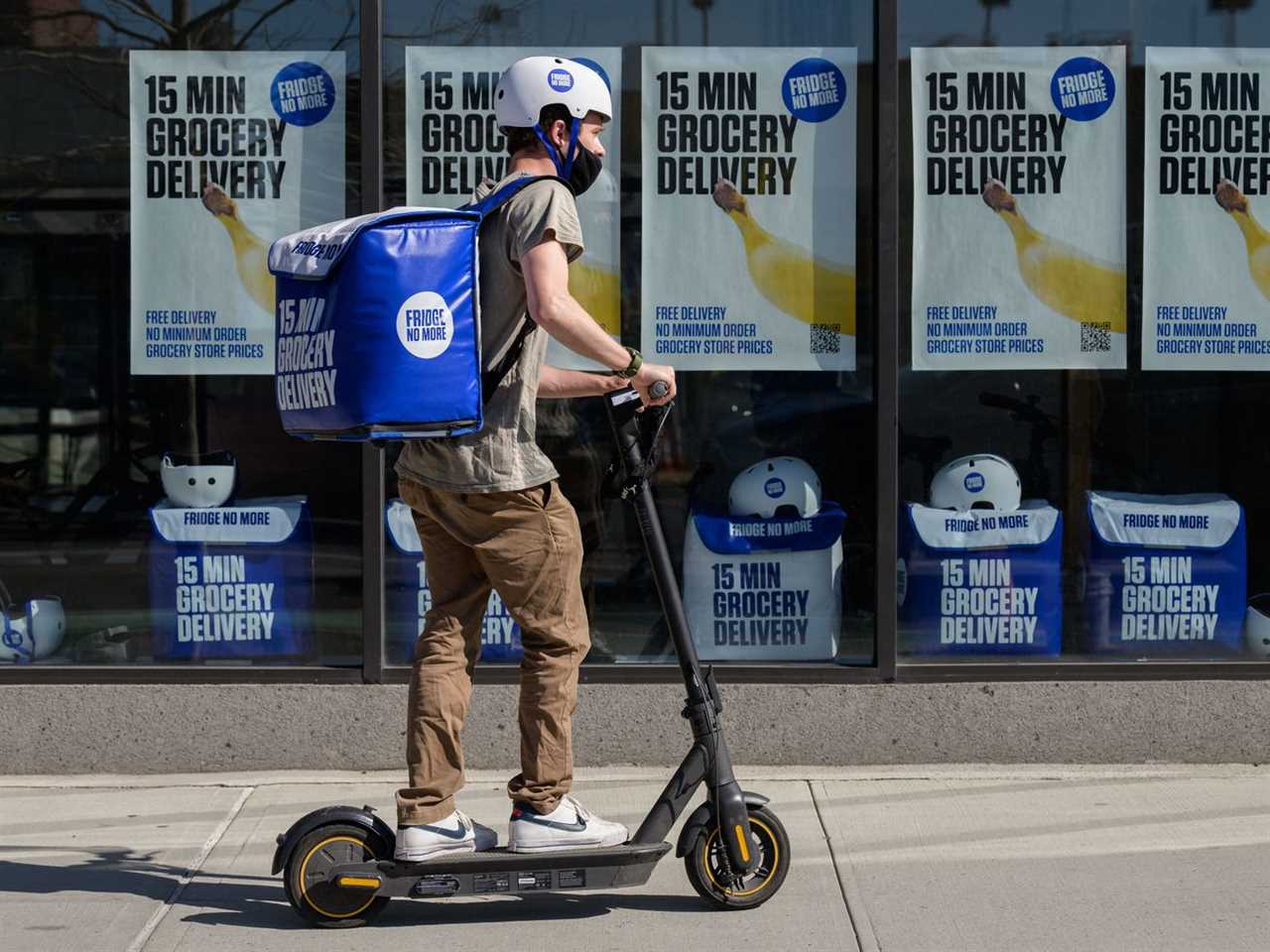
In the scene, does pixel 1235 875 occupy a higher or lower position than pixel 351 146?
lower

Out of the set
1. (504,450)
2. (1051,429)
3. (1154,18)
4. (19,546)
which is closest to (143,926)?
(504,450)

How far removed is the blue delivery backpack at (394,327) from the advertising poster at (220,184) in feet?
6.77

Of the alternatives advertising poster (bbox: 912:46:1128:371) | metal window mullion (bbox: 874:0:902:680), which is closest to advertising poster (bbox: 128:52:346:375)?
metal window mullion (bbox: 874:0:902:680)

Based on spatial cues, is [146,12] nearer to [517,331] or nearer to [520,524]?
[517,331]

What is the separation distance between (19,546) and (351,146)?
188 cm

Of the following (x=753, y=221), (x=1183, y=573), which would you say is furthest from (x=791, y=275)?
(x=1183, y=573)

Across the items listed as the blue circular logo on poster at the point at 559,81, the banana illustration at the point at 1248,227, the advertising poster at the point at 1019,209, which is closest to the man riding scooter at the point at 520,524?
the blue circular logo on poster at the point at 559,81

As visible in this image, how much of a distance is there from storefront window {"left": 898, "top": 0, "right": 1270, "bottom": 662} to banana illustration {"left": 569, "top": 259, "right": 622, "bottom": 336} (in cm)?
104

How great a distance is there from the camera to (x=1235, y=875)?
4.86m

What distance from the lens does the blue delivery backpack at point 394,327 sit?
4.04 meters

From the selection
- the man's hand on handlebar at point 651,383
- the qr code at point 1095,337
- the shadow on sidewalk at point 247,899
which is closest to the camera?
the man's hand on handlebar at point 651,383

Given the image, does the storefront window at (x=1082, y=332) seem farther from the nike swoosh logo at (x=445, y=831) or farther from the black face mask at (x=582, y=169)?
the nike swoosh logo at (x=445, y=831)

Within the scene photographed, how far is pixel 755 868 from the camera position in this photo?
445 cm

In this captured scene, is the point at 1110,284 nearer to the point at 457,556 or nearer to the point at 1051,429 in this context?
the point at 1051,429
